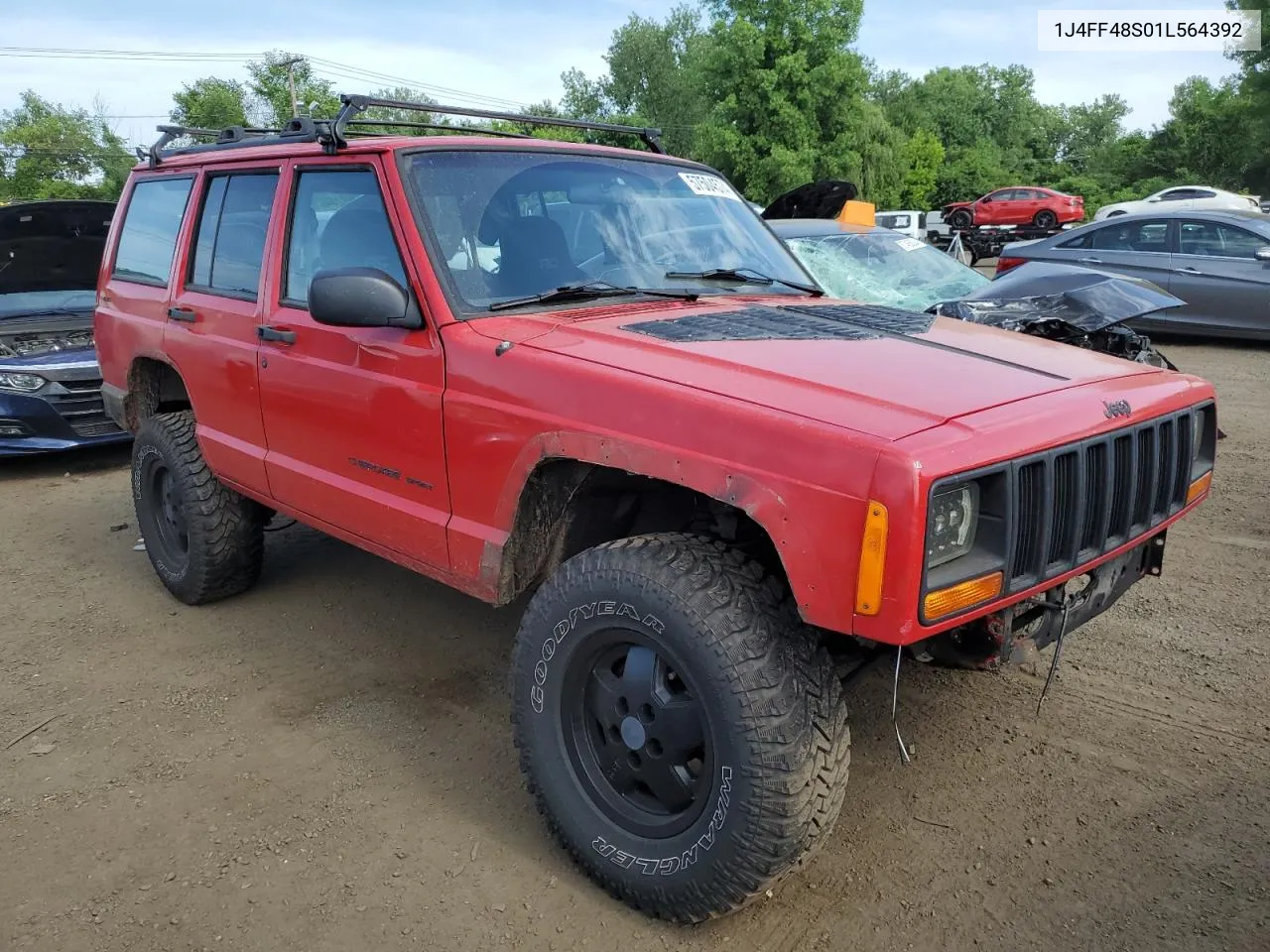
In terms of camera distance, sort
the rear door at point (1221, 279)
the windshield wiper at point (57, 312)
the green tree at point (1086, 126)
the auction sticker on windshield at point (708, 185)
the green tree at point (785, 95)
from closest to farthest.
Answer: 1. the auction sticker on windshield at point (708, 185)
2. the windshield wiper at point (57, 312)
3. the rear door at point (1221, 279)
4. the green tree at point (785, 95)
5. the green tree at point (1086, 126)

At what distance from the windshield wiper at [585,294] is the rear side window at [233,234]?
1.33m

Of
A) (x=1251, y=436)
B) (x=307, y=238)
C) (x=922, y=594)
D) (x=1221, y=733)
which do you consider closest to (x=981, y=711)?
(x=1221, y=733)

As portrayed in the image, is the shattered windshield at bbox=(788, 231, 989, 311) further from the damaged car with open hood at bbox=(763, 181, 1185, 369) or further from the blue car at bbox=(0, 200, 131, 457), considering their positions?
the blue car at bbox=(0, 200, 131, 457)

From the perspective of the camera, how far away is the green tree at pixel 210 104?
4612 centimetres

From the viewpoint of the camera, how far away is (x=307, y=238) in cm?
352

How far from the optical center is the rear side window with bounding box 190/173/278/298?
3.75 metres

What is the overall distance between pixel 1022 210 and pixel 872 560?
Result: 31725 millimetres

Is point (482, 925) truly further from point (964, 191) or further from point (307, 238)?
point (964, 191)

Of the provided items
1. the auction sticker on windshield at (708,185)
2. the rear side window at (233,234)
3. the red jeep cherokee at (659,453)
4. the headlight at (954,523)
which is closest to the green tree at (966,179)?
the auction sticker on windshield at (708,185)

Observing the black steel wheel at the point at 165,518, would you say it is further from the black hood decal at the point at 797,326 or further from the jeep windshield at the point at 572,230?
the black hood decal at the point at 797,326

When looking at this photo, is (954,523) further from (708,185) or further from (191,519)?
(191,519)

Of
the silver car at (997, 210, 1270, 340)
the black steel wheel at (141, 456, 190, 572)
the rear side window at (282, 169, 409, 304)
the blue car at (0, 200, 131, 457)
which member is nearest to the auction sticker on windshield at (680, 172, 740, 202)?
the rear side window at (282, 169, 409, 304)

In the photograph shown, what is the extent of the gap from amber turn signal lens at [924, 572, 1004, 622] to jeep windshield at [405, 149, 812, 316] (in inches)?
61.9

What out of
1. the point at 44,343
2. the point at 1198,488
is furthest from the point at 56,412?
the point at 1198,488
